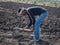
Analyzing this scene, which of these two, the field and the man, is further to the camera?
the field

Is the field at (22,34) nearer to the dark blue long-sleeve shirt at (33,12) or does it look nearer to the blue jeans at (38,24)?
the blue jeans at (38,24)

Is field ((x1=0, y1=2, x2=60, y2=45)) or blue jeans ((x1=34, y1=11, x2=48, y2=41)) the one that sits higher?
blue jeans ((x1=34, y1=11, x2=48, y2=41))

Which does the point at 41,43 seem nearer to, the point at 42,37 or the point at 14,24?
the point at 42,37

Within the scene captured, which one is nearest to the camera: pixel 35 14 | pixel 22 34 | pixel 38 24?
pixel 38 24

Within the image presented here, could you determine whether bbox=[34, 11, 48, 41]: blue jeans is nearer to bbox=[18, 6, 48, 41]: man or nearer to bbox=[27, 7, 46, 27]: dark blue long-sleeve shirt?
bbox=[18, 6, 48, 41]: man

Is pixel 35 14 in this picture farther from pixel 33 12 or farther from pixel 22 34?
pixel 22 34

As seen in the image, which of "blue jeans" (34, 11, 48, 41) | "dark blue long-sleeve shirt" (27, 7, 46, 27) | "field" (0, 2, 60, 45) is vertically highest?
"dark blue long-sleeve shirt" (27, 7, 46, 27)

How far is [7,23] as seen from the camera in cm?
1034

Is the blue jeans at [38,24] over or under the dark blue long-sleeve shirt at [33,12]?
under

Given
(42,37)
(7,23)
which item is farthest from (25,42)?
(7,23)

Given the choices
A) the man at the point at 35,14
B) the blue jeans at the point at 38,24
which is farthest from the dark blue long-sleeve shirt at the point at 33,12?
the blue jeans at the point at 38,24

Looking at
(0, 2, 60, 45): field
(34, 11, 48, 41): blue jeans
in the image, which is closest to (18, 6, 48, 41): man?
(34, 11, 48, 41): blue jeans

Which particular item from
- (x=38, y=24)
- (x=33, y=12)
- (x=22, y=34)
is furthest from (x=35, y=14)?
(x=22, y=34)

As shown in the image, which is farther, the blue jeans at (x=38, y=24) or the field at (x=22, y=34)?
the field at (x=22, y=34)
